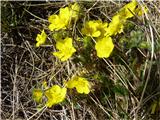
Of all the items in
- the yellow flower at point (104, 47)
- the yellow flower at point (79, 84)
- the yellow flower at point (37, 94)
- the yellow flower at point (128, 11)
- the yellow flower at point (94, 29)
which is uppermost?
the yellow flower at point (128, 11)

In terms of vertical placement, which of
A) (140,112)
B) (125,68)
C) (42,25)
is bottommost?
(140,112)

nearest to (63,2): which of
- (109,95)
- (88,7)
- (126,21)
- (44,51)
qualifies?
(88,7)

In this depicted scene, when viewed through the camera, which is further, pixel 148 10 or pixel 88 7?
pixel 88 7

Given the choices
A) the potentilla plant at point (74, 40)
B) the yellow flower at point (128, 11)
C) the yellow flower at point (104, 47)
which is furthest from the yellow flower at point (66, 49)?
the yellow flower at point (128, 11)

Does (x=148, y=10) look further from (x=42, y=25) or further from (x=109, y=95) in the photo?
(x=42, y=25)

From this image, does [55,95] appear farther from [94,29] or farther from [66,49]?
[94,29]

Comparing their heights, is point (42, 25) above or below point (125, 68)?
above

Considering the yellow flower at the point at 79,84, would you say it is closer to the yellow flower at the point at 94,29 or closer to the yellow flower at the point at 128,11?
the yellow flower at the point at 94,29

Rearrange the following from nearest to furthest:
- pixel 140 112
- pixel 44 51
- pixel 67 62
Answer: pixel 140 112 < pixel 67 62 < pixel 44 51

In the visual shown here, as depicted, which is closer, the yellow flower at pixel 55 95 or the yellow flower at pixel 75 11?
the yellow flower at pixel 55 95
